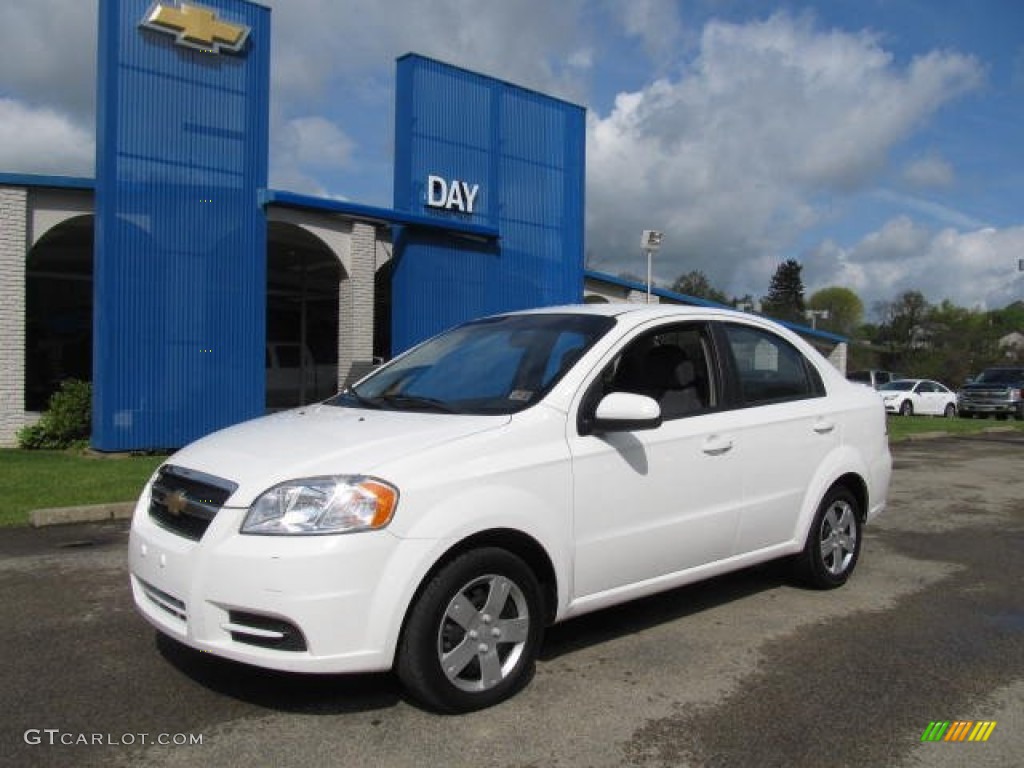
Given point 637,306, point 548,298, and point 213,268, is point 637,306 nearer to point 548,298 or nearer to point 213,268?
point 213,268

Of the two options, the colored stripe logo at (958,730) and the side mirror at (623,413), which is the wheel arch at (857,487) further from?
the side mirror at (623,413)

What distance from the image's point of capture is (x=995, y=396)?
31.8 m

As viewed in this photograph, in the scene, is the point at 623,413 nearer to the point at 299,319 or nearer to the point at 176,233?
the point at 176,233

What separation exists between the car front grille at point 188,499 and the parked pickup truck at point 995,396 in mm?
33515

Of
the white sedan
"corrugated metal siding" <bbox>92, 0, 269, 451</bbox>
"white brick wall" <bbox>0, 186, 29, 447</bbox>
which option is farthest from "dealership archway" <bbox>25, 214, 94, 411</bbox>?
the white sedan

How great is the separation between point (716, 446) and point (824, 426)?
1.14 meters

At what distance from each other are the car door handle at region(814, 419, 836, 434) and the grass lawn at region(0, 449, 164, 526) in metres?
6.26

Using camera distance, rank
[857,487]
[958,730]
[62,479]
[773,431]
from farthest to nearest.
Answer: [62,479] < [857,487] < [773,431] < [958,730]

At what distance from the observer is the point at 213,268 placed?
13086mm

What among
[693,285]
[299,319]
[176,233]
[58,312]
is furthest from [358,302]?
[693,285]

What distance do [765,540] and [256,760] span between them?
302 cm

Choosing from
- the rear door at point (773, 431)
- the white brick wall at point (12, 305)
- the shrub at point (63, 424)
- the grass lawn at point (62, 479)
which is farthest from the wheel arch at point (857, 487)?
the white brick wall at point (12, 305)

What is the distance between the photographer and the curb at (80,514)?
25.0 ft

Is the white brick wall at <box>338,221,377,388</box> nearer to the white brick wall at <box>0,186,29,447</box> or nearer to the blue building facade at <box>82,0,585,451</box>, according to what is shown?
the blue building facade at <box>82,0,585,451</box>
